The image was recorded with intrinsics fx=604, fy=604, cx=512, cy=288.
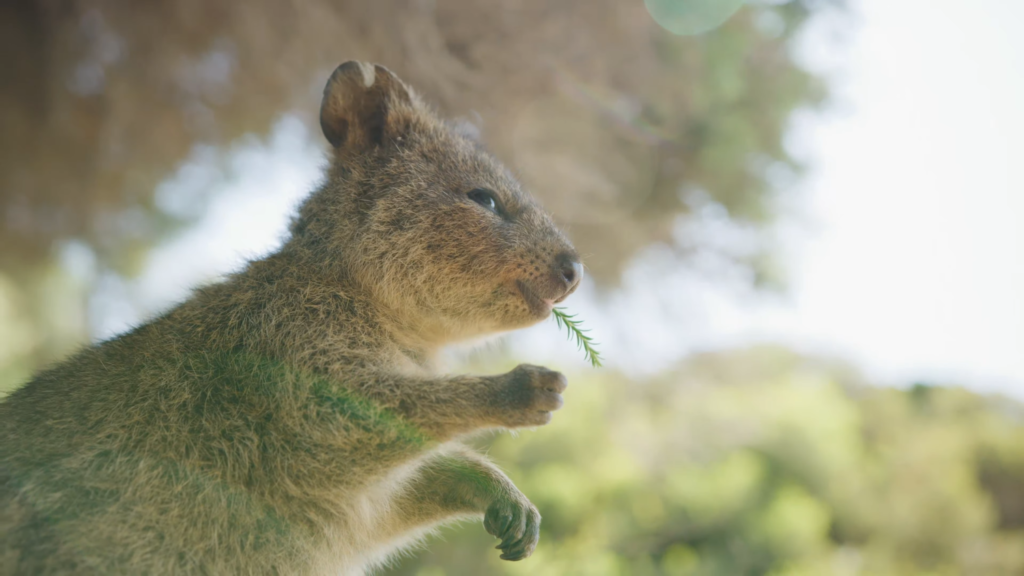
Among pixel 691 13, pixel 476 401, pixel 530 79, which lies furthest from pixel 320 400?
pixel 691 13

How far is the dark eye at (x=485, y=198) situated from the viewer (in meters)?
1.48

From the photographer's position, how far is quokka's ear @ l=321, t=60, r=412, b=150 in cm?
149

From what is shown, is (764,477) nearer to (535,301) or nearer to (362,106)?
(535,301)

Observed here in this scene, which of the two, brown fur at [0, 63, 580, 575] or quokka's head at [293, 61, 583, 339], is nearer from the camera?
brown fur at [0, 63, 580, 575]

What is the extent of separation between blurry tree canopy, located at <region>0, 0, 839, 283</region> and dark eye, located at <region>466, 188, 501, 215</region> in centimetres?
62

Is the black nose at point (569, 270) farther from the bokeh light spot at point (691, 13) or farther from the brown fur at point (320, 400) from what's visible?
the bokeh light spot at point (691, 13)

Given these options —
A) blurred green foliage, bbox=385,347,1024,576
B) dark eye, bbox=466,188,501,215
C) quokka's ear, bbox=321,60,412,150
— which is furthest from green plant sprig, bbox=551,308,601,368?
blurred green foliage, bbox=385,347,1024,576

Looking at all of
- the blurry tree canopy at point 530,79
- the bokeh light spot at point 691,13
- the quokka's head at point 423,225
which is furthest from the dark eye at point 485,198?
the bokeh light spot at point 691,13

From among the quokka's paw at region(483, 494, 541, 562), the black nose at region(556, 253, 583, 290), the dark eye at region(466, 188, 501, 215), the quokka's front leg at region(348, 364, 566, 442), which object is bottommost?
the quokka's paw at region(483, 494, 541, 562)

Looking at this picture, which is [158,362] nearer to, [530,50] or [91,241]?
[530,50]

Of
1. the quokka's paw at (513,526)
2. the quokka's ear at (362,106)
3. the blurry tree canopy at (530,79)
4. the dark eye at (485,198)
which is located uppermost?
the blurry tree canopy at (530,79)

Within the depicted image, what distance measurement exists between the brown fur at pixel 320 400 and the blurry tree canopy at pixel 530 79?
79 cm

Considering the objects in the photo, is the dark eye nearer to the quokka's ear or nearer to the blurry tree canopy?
the quokka's ear

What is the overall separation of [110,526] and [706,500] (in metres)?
2.57
